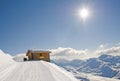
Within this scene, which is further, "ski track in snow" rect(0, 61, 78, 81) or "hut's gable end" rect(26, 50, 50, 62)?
"hut's gable end" rect(26, 50, 50, 62)

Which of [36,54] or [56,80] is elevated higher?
[36,54]

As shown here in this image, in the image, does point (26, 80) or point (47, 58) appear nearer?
point (26, 80)

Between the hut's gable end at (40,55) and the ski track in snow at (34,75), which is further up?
the hut's gable end at (40,55)

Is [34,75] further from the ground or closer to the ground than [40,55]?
closer to the ground

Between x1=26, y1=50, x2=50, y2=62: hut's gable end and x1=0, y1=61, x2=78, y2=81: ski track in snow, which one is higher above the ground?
x1=26, y1=50, x2=50, y2=62: hut's gable end

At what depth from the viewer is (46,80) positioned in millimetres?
7242

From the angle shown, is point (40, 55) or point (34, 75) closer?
point (34, 75)

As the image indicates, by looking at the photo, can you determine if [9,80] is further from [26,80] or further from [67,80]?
[67,80]

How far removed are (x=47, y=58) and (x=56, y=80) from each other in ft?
155

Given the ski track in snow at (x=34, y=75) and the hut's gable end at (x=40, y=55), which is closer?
the ski track in snow at (x=34, y=75)

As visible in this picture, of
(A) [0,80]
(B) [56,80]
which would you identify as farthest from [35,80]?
(A) [0,80]

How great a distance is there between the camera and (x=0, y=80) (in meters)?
7.33

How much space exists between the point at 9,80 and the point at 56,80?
1877mm

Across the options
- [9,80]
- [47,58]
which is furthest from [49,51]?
[9,80]
